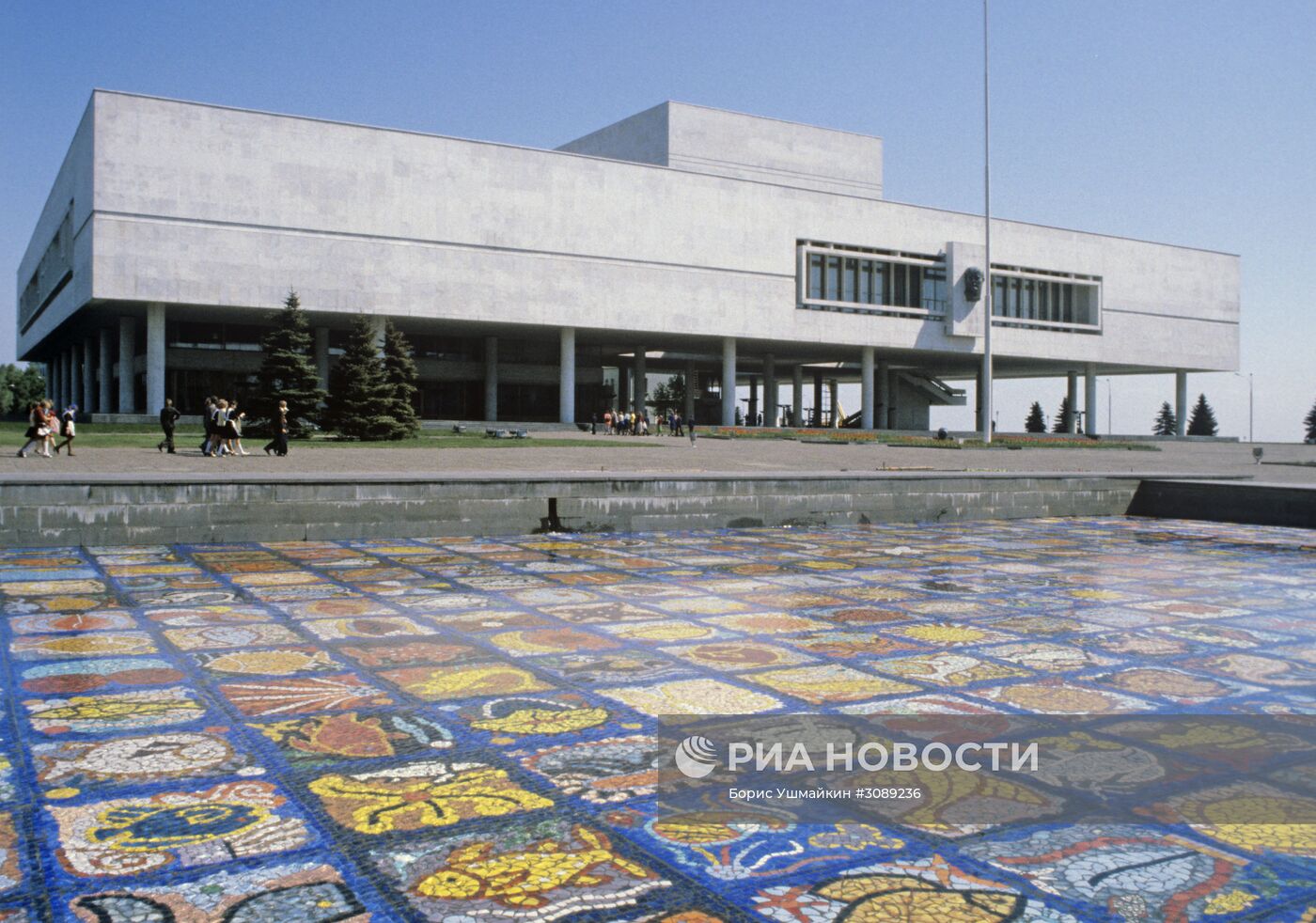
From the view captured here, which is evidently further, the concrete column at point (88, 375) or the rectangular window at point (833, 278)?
the concrete column at point (88, 375)

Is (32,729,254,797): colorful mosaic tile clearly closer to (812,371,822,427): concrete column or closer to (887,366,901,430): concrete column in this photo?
(887,366,901,430): concrete column

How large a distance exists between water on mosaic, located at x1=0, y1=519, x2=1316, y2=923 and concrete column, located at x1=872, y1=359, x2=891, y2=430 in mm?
54794

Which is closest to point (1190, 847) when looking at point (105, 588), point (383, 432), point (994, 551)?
point (105, 588)

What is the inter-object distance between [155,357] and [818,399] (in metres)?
46.8

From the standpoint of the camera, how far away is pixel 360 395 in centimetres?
3447

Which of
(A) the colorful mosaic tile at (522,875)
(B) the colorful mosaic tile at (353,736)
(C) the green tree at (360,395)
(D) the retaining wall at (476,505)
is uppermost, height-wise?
(C) the green tree at (360,395)

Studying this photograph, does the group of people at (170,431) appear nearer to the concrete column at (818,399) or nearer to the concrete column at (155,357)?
the concrete column at (155,357)

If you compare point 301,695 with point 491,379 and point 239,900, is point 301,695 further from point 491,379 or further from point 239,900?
point 491,379

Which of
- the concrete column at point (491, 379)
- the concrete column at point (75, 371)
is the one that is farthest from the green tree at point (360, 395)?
the concrete column at point (75, 371)

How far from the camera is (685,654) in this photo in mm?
6324

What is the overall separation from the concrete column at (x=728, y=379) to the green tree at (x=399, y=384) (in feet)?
60.9

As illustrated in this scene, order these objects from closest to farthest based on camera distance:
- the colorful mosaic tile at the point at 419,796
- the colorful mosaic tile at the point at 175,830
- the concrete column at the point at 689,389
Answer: the colorful mosaic tile at the point at 175,830
the colorful mosaic tile at the point at 419,796
the concrete column at the point at 689,389

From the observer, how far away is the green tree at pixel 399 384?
35125 millimetres

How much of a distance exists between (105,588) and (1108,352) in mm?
62540
